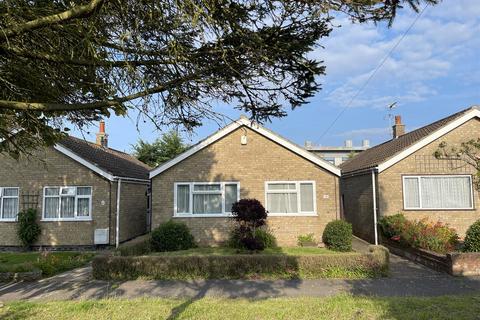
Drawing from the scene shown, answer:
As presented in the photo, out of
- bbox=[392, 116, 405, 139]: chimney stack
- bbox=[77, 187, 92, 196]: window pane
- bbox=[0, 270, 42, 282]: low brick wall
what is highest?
bbox=[392, 116, 405, 139]: chimney stack

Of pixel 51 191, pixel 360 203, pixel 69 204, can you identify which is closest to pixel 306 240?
pixel 360 203

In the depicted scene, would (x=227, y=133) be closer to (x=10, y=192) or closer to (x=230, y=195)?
(x=230, y=195)

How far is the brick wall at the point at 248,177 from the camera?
16172 mm

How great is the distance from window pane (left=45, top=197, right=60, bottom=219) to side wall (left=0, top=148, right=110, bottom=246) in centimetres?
26

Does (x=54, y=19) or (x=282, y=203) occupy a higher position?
(x=54, y=19)

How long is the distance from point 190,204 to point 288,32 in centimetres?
1228

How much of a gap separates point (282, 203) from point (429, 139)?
21.8ft

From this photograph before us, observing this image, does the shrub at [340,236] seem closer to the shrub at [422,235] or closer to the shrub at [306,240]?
the shrub at [306,240]

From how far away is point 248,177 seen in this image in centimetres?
1662

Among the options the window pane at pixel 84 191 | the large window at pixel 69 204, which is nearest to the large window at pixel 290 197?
the window pane at pixel 84 191

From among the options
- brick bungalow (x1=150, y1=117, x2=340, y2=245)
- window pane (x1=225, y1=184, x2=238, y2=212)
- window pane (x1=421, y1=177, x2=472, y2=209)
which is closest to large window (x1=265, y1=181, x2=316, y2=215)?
brick bungalow (x1=150, y1=117, x2=340, y2=245)

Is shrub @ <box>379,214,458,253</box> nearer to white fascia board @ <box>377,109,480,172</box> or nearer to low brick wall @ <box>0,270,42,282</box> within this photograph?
white fascia board @ <box>377,109,480,172</box>

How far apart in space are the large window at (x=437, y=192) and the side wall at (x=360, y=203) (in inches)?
63.6

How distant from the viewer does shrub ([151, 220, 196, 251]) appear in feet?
48.9
